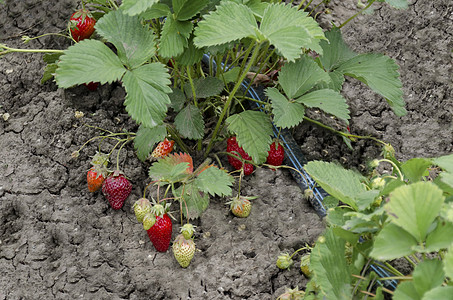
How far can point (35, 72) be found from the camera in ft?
6.53

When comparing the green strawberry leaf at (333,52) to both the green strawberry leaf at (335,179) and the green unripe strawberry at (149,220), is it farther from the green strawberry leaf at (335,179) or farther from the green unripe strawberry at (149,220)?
the green unripe strawberry at (149,220)

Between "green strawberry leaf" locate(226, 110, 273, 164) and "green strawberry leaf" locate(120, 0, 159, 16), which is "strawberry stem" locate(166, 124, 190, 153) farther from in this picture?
"green strawberry leaf" locate(120, 0, 159, 16)

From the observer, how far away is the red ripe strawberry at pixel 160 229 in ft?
5.00

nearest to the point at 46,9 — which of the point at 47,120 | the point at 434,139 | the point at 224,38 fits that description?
the point at 47,120

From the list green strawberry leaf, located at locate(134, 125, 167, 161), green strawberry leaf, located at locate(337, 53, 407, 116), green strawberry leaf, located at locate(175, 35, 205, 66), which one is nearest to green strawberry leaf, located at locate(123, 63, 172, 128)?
green strawberry leaf, located at locate(175, 35, 205, 66)

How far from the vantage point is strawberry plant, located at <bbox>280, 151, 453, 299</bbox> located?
924 millimetres

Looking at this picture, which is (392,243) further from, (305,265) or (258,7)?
(258,7)

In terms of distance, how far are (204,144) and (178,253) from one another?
49 cm

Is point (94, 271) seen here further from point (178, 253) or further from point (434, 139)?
point (434, 139)

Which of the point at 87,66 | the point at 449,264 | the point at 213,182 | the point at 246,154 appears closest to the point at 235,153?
the point at 246,154

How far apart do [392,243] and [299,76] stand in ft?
2.71

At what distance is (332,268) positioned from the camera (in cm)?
114

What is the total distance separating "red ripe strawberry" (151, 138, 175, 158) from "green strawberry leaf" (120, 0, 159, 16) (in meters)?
0.57

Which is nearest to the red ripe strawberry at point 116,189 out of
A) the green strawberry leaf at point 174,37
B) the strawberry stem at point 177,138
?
the strawberry stem at point 177,138
